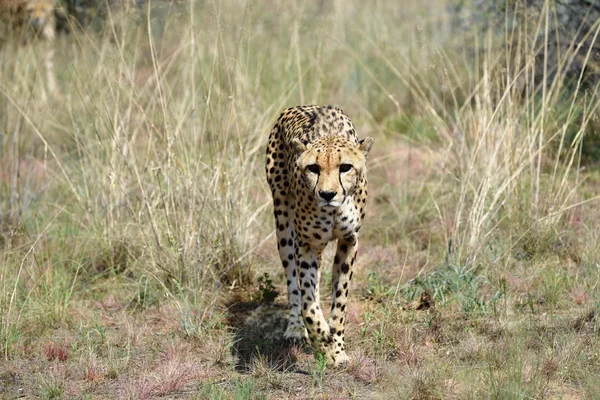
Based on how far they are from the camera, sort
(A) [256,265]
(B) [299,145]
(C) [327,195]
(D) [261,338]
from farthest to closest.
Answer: (A) [256,265] → (D) [261,338] → (B) [299,145] → (C) [327,195]

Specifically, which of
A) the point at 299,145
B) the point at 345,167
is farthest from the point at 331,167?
the point at 299,145

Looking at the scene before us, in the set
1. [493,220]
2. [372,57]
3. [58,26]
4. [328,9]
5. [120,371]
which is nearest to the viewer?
[120,371]

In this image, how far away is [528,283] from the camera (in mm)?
5047

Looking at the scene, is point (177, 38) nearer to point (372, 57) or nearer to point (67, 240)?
point (372, 57)

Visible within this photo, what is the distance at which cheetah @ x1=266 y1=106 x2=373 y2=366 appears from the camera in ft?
13.0

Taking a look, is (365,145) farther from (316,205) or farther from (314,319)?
(314,319)

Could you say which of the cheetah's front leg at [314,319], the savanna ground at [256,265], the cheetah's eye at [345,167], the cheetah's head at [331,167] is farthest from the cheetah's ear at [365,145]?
the savanna ground at [256,265]

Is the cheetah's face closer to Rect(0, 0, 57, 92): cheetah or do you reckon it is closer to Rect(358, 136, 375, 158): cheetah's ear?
Rect(0, 0, 57, 92): cheetah

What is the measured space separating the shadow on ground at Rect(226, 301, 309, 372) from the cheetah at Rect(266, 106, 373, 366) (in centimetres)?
10

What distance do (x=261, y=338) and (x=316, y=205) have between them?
0.98m

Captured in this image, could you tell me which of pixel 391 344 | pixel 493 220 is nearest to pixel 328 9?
pixel 493 220

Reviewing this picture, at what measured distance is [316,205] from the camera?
416 centimetres

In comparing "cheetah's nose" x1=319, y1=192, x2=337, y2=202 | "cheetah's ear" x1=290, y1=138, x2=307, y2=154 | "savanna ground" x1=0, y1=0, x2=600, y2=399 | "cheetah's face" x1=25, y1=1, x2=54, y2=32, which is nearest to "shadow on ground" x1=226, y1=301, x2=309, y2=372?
"savanna ground" x1=0, y1=0, x2=600, y2=399

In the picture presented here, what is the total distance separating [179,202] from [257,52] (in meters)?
3.65
